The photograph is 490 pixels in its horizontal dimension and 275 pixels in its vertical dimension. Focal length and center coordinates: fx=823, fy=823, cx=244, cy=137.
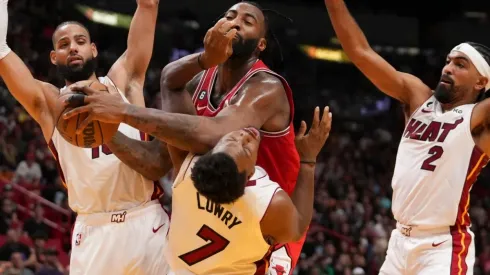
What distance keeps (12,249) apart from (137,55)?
522 cm

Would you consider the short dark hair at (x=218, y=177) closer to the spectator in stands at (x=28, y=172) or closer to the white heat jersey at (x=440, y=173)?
the white heat jersey at (x=440, y=173)

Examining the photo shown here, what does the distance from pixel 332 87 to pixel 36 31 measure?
968cm

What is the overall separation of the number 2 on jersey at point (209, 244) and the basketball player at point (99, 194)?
1292 millimetres

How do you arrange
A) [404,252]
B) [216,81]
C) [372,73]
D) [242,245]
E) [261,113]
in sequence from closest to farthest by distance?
[242,245], [261,113], [216,81], [404,252], [372,73]

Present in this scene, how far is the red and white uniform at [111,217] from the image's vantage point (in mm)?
5441

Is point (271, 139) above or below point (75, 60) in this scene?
below

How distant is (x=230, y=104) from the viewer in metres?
4.71

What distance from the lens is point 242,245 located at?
4199 millimetres

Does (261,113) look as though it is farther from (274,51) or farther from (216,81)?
(274,51)

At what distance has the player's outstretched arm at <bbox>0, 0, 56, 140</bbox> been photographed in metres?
5.51

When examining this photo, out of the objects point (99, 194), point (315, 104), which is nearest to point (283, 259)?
point (99, 194)

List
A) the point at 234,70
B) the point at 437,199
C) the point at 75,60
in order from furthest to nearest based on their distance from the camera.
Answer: the point at 75,60
the point at 437,199
the point at 234,70

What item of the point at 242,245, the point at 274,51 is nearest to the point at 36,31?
the point at 274,51

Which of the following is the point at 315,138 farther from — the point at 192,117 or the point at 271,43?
the point at 271,43
